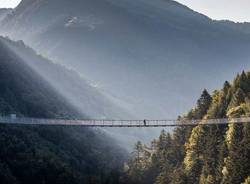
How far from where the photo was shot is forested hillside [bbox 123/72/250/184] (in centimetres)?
12770

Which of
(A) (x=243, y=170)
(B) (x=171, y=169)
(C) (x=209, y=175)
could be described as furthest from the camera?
(B) (x=171, y=169)

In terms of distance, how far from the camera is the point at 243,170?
126 m

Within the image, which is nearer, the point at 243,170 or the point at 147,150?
the point at 243,170

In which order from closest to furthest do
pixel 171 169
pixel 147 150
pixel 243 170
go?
pixel 243 170, pixel 171 169, pixel 147 150

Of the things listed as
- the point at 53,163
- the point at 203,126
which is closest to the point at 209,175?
the point at 203,126

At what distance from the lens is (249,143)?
4970 inches

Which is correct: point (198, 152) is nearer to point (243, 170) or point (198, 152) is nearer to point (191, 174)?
point (191, 174)

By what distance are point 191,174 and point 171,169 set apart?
12.4 metres

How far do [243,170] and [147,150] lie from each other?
7283 centimetres

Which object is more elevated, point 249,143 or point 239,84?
point 239,84

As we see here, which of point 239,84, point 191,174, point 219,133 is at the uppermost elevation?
point 239,84

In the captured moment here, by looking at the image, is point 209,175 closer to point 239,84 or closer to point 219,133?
point 219,133

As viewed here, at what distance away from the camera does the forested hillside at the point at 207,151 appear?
127700 millimetres

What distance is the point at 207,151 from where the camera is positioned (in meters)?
142
